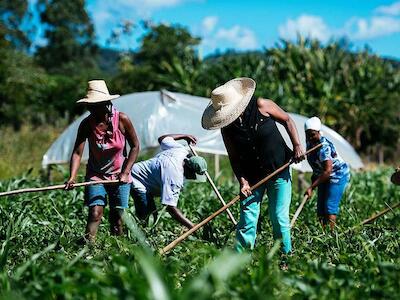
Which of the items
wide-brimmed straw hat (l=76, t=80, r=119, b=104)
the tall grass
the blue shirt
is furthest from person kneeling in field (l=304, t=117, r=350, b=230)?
the tall grass

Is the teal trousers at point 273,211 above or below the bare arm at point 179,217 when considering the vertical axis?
above

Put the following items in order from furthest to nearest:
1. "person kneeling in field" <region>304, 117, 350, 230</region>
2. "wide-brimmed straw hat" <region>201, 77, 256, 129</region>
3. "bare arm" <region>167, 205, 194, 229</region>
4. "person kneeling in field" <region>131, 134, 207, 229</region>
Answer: "person kneeling in field" <region>304, 117, 350, 230</region>
"person kneeling in field" <region>131, 134, 207, 229</region>
"bare arm" <region>167, 205, 194, 229</region>
"wide-brimmed straw hat" <region>201, 77, 256, 129</region>

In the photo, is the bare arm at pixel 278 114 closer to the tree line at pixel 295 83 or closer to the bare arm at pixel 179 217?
the bare arm at pixel 179 217

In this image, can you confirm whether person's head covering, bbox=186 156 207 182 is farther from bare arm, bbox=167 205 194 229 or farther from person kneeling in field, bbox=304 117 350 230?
person kneeling in field, bbox=304 117 350 230

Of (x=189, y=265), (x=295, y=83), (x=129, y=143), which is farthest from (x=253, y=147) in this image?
(x=295, y=83)

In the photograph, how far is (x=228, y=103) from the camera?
6207 mm

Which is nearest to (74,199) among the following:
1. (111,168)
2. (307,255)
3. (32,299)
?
(111,168)

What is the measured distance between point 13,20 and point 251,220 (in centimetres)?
4580

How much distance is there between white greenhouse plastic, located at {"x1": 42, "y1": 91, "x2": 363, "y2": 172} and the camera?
1311 cm

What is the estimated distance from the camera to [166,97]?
13875mm

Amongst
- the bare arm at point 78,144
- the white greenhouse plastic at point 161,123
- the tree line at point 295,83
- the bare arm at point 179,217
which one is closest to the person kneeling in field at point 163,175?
the bare arm at point 179,217

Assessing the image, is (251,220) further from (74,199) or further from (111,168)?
(74,199)

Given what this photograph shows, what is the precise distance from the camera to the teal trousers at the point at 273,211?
6152 mm

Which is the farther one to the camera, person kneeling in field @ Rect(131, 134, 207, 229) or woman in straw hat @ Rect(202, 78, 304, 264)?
person kneeling in field @ Rect(131, 134, 207, 229)
